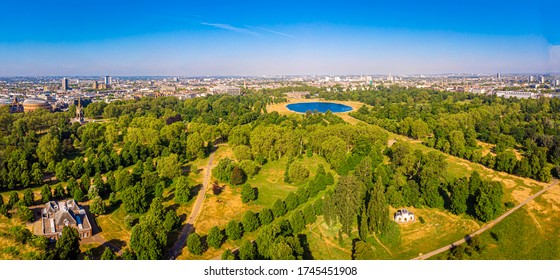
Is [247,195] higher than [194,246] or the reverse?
higher

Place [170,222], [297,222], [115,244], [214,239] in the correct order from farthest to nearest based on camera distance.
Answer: [170,222] < [297,222] < [115,244] < [214,239]

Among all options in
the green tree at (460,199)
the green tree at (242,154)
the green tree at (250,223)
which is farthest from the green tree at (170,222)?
the green tree at (460,199)

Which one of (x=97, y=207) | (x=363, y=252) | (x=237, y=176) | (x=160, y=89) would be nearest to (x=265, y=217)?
(x=363, y=252)

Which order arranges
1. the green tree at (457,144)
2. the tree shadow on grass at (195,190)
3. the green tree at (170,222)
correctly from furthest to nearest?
1. the green tree at (457,144)
2. the tree shadow on grass at (195,190)
3. the green tree at (170,222)

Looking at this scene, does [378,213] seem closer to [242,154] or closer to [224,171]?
[224,171]

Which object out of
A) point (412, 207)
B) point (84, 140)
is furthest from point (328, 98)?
point (412, 207)

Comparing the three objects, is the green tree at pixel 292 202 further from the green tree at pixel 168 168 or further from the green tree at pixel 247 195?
the green tree at pixel 168 168

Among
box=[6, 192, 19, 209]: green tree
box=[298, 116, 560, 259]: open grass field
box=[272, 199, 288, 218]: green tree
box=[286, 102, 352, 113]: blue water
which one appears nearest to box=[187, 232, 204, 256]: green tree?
box=[272, 199, 288, 218]: green tree
